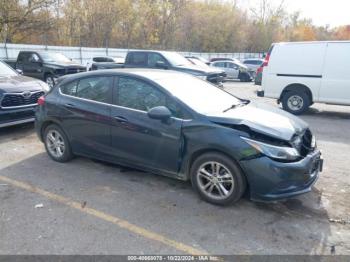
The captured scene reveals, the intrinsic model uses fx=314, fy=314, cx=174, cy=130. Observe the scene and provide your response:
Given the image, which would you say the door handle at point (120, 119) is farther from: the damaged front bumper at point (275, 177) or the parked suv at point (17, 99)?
the parked suv at point (17, 99)

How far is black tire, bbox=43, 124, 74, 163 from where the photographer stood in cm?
502

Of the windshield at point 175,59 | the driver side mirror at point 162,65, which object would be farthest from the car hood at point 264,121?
the windshield at point 175,59

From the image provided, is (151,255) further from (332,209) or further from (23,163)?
(23,163)

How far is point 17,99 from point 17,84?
0.50m

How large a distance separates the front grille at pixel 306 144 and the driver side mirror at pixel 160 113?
1.64 metres

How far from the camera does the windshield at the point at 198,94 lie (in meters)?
4.01

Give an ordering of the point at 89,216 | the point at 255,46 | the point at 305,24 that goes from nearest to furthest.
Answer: the point at 89,216, the point at 255,46, the point at 305,24

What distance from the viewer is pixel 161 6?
1427 inches

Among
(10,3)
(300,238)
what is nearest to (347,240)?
(300,238)

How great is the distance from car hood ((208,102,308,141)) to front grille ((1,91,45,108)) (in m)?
4.72

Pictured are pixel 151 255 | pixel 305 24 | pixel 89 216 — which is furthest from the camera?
pixel 305 24

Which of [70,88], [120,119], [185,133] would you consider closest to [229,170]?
[185,133]

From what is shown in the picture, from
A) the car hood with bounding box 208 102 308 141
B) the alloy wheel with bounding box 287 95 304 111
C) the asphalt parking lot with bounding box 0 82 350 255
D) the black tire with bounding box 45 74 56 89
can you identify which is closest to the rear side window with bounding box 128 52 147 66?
the black tire with bounding box 45 74 56 89

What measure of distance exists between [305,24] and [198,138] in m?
80.8
